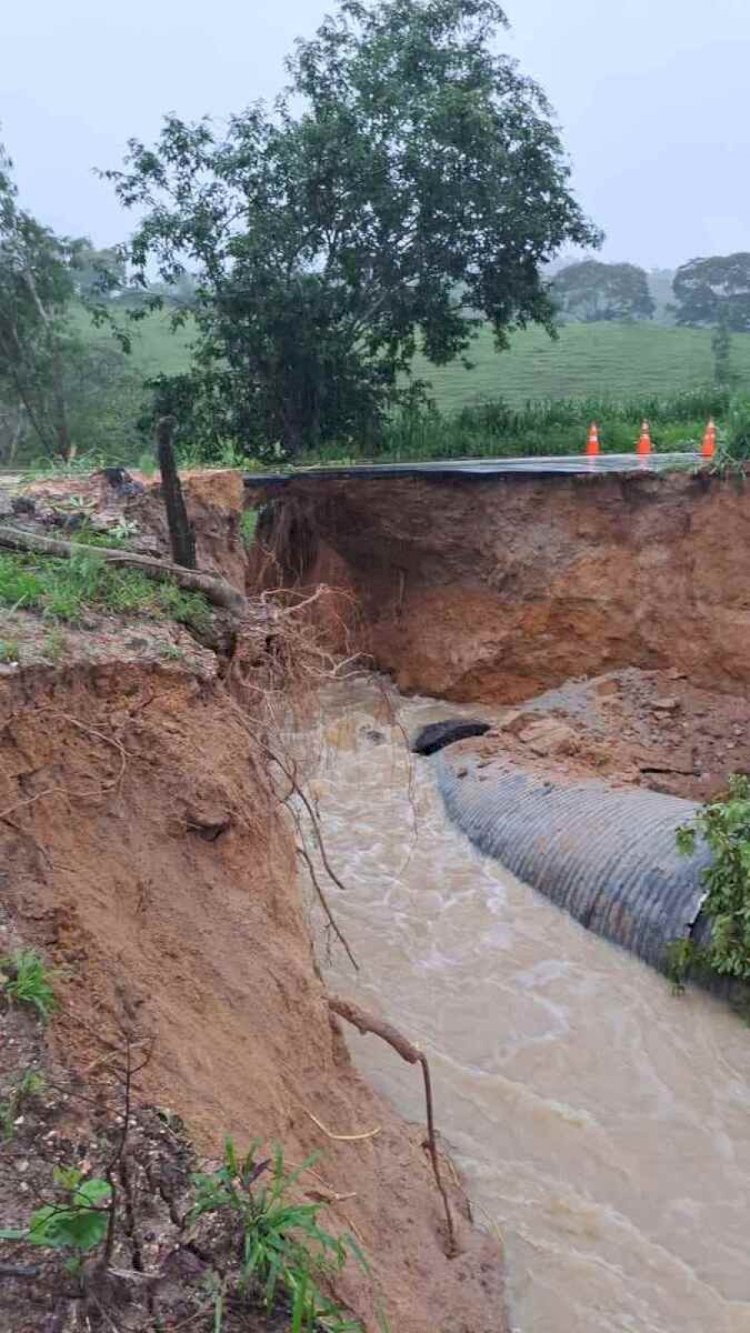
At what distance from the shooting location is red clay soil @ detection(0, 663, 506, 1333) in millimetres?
3275

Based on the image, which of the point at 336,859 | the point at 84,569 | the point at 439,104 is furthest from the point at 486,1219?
the point at 439,104

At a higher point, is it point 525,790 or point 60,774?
point 60,774

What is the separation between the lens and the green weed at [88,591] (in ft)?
14.5

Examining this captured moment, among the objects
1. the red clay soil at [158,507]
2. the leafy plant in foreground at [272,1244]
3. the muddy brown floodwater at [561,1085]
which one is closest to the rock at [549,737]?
the muddy brown floodwater at [561,1085]

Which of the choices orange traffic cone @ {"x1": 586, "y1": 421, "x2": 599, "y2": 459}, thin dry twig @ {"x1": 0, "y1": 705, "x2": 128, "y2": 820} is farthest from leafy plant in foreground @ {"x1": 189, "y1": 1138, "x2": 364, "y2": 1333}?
orange traffic cone @ {"x1": 586, "y1": 421, "x2": 599, "y2": 459}

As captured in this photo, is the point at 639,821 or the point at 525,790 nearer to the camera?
the point at 639,821

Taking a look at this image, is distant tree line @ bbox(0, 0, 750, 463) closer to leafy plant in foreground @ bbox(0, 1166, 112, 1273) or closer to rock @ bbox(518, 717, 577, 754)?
rock @ bbox(518, 717, 577, 754)

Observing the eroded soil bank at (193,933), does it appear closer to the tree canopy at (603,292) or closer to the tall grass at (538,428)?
the tall grass at (538,428)

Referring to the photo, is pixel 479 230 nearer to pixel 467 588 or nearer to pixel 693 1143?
pixel 467 588

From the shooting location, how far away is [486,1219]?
4.52 m

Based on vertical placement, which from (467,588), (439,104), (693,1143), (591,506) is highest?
(439,104)

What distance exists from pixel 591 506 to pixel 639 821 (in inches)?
194

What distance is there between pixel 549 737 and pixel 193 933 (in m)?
6.55

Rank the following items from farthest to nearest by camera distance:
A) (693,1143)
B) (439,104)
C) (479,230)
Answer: (479,230) < (439,104) < (693,1143)
